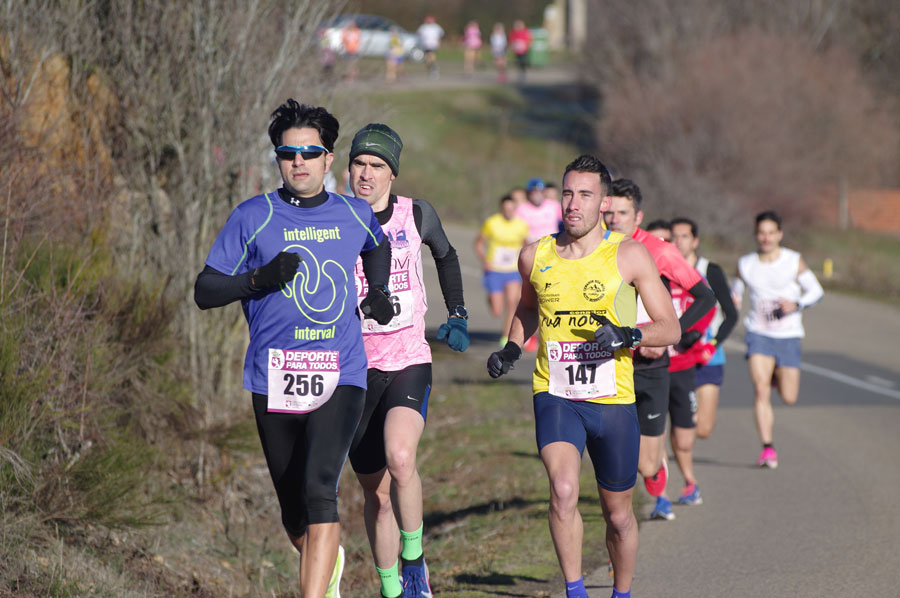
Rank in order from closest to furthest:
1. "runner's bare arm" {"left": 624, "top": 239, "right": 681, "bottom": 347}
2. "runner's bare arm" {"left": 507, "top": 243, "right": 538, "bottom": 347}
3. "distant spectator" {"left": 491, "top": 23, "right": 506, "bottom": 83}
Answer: "runner's bare arm" {"left": 624, "top": 239, "right": 681, "bottom": 347} < "runner's bare arm" {"left": 507, "top": 243, "right": 538, "bottom": 347} < "distant spectator" {"left": 491, "top": 23, "right": 506, "bottom": 83}

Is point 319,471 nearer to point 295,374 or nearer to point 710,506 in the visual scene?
point 295,374

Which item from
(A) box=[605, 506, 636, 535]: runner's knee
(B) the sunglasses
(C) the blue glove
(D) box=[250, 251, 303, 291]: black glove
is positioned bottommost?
(A) box=[605, 506, 636, 535]: runner's knee

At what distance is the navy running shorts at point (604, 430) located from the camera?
5.78 m

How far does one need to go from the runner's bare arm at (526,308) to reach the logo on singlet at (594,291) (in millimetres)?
351

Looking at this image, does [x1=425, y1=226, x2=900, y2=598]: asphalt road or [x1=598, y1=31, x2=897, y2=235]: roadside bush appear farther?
[x1=598, y1=31, x2=897, y2=235]: roadside bush

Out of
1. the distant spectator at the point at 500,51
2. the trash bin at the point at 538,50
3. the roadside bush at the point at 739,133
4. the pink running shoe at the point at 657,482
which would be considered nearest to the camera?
the pink running shoe at the point at 657,482

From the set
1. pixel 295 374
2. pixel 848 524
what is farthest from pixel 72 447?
pixel 848 524

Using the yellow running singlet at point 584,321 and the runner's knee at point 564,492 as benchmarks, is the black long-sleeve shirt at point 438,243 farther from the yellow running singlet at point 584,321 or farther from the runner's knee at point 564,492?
the runner's knee at point 564,492

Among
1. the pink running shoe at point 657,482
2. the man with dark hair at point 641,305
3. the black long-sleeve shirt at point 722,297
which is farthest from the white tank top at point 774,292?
the man with dark hair at point 641,305

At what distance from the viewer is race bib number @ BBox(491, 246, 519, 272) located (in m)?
15.8

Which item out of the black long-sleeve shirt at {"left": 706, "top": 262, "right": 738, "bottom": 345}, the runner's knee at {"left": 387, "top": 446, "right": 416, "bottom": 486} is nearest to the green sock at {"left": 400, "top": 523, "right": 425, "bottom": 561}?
the runner's knee at {"left": 387, "top": 446, "right": 416, "bottom": 486}

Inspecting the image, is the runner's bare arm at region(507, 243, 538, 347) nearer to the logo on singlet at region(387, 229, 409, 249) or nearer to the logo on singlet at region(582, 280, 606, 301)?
the logo on singlet at region(582, 280, 606, 301)

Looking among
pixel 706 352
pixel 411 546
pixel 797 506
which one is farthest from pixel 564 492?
pixel 797 506

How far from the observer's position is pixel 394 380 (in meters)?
6.07
